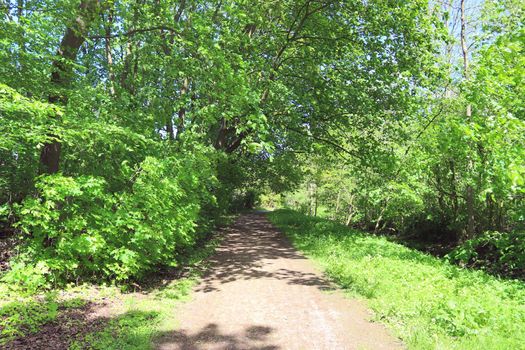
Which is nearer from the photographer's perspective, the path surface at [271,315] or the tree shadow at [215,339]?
the tree shadow at [215,339]

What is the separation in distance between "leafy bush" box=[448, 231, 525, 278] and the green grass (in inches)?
54.2

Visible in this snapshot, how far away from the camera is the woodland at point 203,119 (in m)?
6.14

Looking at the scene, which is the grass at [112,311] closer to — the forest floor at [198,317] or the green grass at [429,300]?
the forest floor at [198,317]

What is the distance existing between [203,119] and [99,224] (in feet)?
16.4

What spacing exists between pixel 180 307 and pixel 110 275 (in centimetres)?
158

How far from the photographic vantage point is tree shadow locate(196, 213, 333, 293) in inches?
320

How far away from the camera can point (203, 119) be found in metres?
10.6

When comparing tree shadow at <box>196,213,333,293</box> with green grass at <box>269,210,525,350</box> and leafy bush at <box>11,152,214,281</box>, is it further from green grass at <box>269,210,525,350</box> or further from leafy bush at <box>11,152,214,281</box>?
leafy bush at <box>11,152,214,281</box>

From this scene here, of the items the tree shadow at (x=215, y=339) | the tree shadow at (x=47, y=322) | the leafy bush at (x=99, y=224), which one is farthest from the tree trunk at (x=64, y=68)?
the tree shadow at (x=215, y=339)

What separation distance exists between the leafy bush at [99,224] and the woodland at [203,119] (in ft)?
0.12

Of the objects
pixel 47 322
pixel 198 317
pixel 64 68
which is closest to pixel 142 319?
pixel 198 317

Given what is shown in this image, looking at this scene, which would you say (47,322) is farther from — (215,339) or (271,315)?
(271,315)

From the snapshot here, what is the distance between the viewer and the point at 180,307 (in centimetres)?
631

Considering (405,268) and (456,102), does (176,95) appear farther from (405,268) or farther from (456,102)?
(456,102)
